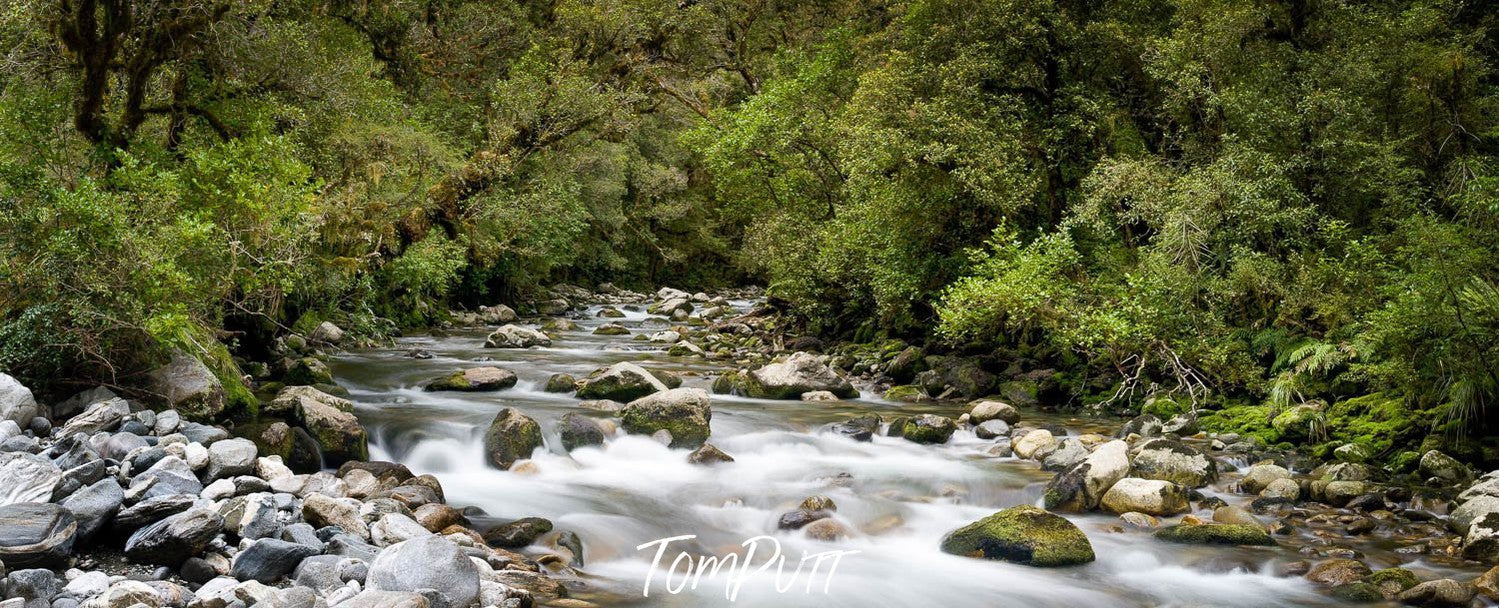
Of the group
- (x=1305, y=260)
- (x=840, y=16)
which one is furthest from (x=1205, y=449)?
(x=840, y=16)

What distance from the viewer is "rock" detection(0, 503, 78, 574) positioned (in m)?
5.45

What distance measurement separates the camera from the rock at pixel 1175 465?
33.3ft

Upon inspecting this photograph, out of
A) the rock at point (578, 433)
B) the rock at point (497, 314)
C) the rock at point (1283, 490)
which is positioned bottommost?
the rock at point (497, 314)

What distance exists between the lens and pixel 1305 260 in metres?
13.3

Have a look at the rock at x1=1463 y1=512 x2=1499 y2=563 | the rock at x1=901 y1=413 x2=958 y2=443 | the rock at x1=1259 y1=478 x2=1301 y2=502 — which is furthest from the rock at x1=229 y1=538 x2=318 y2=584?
the rock at x1=1463 y1=512 x2=1499 y2=563

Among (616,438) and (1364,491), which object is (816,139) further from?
(1364,491)

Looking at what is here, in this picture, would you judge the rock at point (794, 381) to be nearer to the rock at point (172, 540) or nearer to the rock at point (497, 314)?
the rock at point (172, 540)

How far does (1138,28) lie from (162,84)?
53.1ft

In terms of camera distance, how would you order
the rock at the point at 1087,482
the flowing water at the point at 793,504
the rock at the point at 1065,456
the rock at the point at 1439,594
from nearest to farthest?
1. the rock at the point at 1439,594
2. the flowing water at the point at 793,504
3. the rock at the point at 1087,482
4. the rock at the point at 1065,456

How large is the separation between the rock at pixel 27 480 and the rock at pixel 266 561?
1388mm

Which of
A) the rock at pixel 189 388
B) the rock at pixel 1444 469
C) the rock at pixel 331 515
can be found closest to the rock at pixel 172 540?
the rock at pixel 331 515

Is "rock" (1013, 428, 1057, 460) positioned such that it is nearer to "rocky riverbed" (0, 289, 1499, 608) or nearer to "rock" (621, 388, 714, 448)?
"rocky riverbed" (0, 289, 1499, 608)

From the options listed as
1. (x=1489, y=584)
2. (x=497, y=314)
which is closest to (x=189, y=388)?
(x=1489, y=584)

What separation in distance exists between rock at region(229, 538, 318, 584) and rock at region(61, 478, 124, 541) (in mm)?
904
